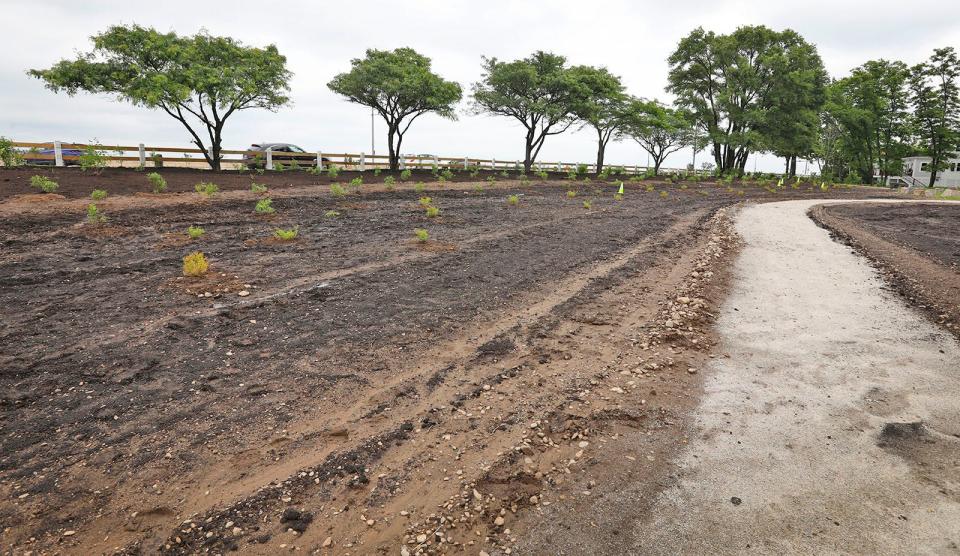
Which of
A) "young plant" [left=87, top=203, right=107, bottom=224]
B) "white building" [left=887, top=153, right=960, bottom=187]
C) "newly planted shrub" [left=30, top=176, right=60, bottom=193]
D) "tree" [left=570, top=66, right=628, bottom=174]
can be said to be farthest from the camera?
"white building" [left=887, top=153, right=960, bottom=187]

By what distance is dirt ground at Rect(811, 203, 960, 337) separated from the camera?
7161 mm

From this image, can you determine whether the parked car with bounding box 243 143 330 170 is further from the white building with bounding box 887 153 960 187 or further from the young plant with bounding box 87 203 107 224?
the white building with bounding box 887 153 960 187

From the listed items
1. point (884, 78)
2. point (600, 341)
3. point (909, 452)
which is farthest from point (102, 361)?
point (884, 78)

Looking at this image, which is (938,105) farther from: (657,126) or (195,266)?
(195,266)

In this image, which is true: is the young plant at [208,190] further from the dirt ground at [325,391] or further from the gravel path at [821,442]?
the gravel path at [821,442]

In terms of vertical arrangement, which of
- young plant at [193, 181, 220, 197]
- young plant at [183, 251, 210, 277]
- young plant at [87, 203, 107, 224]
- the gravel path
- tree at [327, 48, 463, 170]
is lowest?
the gravel path

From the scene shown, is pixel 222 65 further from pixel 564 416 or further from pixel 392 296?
pixel 564 416

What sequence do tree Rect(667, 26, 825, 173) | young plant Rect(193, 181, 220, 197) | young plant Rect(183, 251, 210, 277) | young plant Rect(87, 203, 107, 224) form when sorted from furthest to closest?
tree Rect(667, 26, 825, 173) < young plant Rect(193, 181, 220, 197) < young plant Rect(87, 203, 107, 224) < young plant Rect(183, 251, 210, 277)

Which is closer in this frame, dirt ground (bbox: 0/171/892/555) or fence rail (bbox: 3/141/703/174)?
dirt ground (bbox: 0/171/892/555)

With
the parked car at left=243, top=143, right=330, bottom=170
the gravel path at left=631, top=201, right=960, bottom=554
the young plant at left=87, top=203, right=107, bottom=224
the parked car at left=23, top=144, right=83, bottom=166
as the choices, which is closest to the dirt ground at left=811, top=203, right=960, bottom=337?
the gravel path at left=631, top=201, right=960, bottom=554

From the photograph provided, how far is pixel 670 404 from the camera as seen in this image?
4.04m

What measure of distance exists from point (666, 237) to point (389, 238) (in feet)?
22.1

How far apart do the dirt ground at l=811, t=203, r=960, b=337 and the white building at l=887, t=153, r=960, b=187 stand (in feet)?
115

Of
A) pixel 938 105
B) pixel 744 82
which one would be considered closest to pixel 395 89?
pixel 744 82
